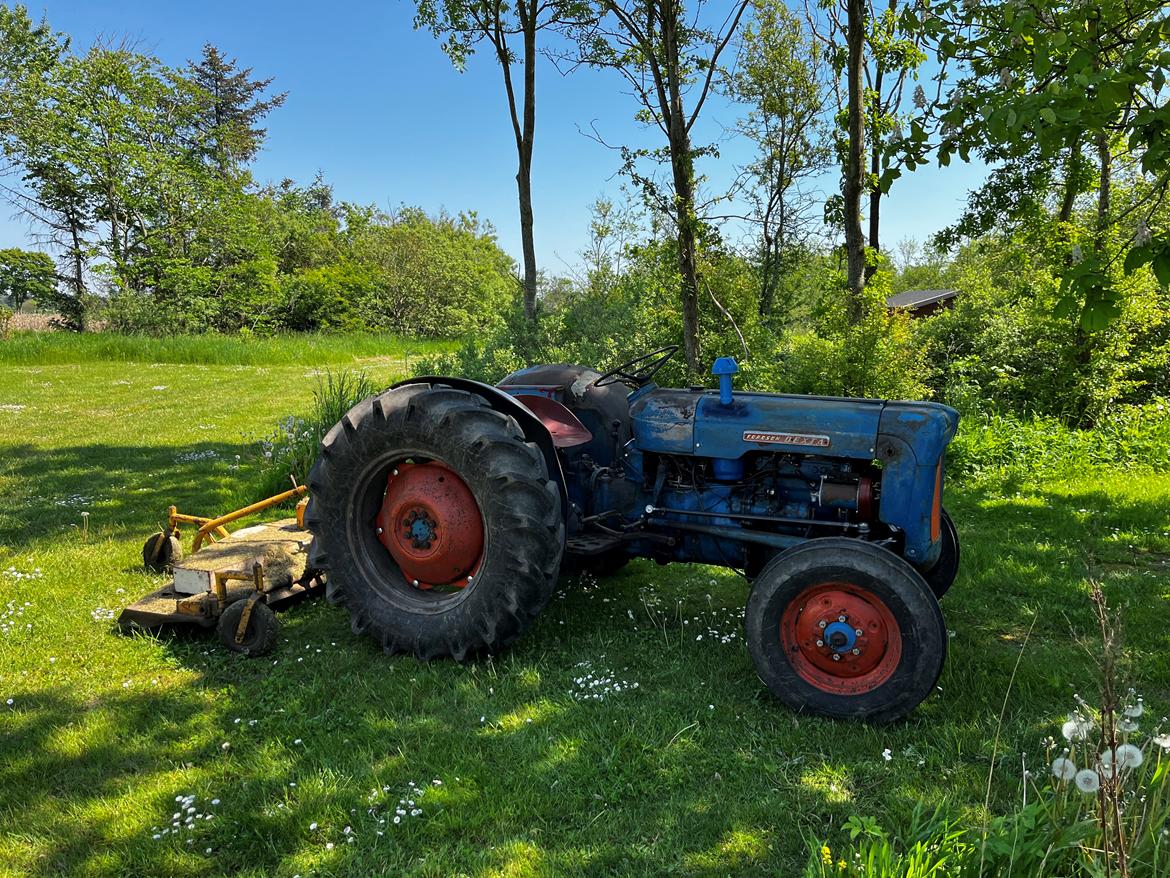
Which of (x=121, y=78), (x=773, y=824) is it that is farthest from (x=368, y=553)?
(x=121, y=78)

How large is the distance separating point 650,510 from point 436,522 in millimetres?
1098

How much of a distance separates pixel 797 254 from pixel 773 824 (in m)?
17.9

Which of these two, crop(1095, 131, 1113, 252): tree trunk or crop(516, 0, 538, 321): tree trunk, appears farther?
crop(516, 0, 538, 321): tree trunk

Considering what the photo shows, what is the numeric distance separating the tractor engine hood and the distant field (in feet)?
49.5

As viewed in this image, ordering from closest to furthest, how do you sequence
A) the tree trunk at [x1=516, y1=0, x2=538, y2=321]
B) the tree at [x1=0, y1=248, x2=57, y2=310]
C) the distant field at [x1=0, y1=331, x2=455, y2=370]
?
the tree trunk at [x1=516, y1=0, x2=538, y2=321] < the distant field at [x1=0, y1=331, x2=455, y2=370] < the tree at [x1=0, y1=248, x2=57, y2=310]

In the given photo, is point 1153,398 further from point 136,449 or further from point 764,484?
point 136,449

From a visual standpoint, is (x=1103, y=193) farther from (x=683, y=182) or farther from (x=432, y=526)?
(x=432, y=526)

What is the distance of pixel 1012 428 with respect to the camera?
28.0 feet

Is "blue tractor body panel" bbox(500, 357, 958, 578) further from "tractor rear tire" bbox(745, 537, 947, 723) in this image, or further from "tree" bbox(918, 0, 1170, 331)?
"tree" bbox(918, 0, 1170, 331)

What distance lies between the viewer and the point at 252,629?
380cm

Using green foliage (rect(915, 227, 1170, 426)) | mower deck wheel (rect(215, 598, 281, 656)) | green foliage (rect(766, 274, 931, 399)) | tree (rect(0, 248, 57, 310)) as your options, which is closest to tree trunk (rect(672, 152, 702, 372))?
green foliage (rect(766, 274, 931, 399))

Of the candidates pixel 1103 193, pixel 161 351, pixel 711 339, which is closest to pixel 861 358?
pixel 711 339

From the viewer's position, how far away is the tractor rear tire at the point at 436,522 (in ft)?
11.3

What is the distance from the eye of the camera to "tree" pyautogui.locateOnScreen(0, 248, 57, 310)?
24.5 meters
